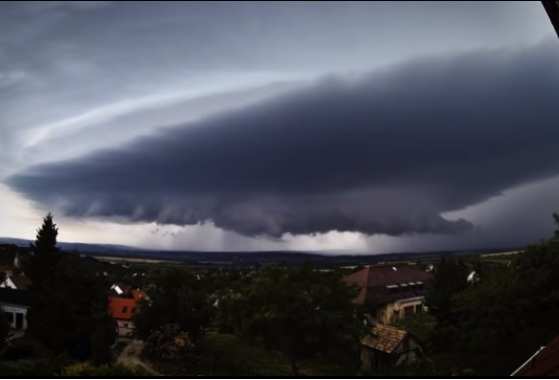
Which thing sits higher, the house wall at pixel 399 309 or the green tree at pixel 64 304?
the green tree at pixel 64 304

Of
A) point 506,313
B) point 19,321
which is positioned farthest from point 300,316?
point 506,313

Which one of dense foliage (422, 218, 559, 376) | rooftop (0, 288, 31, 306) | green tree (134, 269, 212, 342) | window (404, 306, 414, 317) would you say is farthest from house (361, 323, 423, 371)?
rooftop (0, 288, 31, 306)

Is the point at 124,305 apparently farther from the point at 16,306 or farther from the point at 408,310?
the point at 408,310

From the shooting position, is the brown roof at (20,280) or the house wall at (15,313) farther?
the brown roof at (20,280)

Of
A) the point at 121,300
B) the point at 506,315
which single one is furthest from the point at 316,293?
the point at 506,315

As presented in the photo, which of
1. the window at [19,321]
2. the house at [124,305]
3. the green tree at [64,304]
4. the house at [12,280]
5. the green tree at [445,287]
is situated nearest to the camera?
the green tree at [64,304]

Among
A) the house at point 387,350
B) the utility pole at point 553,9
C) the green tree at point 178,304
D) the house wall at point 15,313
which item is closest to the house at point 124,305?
the green tree at point 178,304

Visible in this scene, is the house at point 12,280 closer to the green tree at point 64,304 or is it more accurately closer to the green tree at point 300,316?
the green tree at point 64,304
